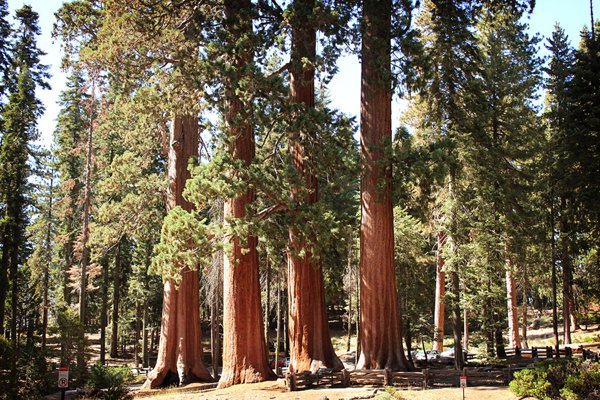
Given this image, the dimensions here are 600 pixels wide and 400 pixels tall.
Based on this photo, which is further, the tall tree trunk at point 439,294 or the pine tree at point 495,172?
the tall tree trunk at point 439,294

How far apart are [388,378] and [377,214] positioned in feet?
14.7

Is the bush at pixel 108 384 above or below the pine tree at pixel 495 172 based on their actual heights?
below

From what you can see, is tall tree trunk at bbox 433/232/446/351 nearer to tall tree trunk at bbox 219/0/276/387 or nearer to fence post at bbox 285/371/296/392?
tall tree trunk at bbox 219/0/276/387

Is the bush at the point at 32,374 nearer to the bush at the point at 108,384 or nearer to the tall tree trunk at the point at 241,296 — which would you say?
the bush at the point at 108,384

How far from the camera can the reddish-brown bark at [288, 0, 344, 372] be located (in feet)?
50.4

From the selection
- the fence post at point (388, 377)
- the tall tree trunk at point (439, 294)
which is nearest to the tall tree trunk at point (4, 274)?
the fence post at point (388, 377)

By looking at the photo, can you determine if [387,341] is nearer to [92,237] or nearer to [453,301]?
[453,301]

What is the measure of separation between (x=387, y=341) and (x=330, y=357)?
1.83 metres

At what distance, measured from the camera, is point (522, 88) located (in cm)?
2536

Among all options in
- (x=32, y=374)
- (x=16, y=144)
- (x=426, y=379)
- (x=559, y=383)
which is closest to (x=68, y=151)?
(x=16, y=144)

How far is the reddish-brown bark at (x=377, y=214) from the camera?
48.6ft

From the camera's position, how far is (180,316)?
20047 mm

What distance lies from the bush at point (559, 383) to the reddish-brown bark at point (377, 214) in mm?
3150

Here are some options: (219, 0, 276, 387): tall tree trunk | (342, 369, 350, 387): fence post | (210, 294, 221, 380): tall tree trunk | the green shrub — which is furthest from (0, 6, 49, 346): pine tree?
the green shrub
